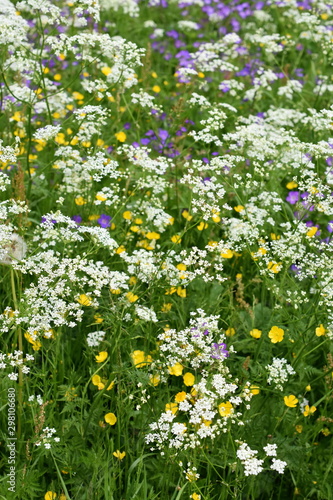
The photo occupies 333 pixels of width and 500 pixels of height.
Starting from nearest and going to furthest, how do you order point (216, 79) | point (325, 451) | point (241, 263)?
point (325, 451) → point (241, 263) → point (216, 79)

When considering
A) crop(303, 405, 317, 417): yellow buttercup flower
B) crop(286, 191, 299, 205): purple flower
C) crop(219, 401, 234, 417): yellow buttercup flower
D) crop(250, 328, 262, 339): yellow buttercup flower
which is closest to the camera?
crop(219, 401, 234, 417): yellow buttercup flower

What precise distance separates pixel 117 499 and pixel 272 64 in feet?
19.2

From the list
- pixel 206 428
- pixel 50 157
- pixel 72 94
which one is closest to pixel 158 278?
pixel 206 428

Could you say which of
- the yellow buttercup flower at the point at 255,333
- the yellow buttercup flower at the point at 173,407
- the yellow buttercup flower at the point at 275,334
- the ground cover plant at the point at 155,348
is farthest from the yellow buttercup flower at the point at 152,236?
the yellow buttercup flower at the point at 173,407

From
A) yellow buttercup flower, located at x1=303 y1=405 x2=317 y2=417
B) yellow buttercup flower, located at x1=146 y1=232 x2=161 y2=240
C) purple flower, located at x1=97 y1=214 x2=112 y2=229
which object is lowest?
yellow buttercup flower, located at x1=303 y1=405 x2=317 y2=417

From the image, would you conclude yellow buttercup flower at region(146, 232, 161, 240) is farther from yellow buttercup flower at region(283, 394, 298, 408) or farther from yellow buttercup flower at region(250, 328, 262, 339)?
yellow buttercup flower at region(283, 394, 298, 408)

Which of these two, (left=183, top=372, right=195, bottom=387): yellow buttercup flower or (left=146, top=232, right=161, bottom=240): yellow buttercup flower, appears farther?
(left=146, top=232, right=161, bottom=240): yellow buttercup flower

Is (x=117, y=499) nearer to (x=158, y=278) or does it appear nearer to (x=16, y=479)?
(x=16, y=479)

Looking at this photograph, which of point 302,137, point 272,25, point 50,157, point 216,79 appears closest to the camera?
point 50,157

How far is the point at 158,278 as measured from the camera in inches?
137

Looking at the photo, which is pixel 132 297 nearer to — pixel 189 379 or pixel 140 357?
pixel 140 357

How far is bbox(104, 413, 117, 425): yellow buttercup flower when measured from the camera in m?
3.16

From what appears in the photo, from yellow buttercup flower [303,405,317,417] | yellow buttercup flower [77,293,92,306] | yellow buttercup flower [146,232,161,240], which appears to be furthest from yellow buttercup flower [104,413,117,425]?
yellow buttercup flower [146,232,161,240]

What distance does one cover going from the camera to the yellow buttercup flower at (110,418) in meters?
3.16
